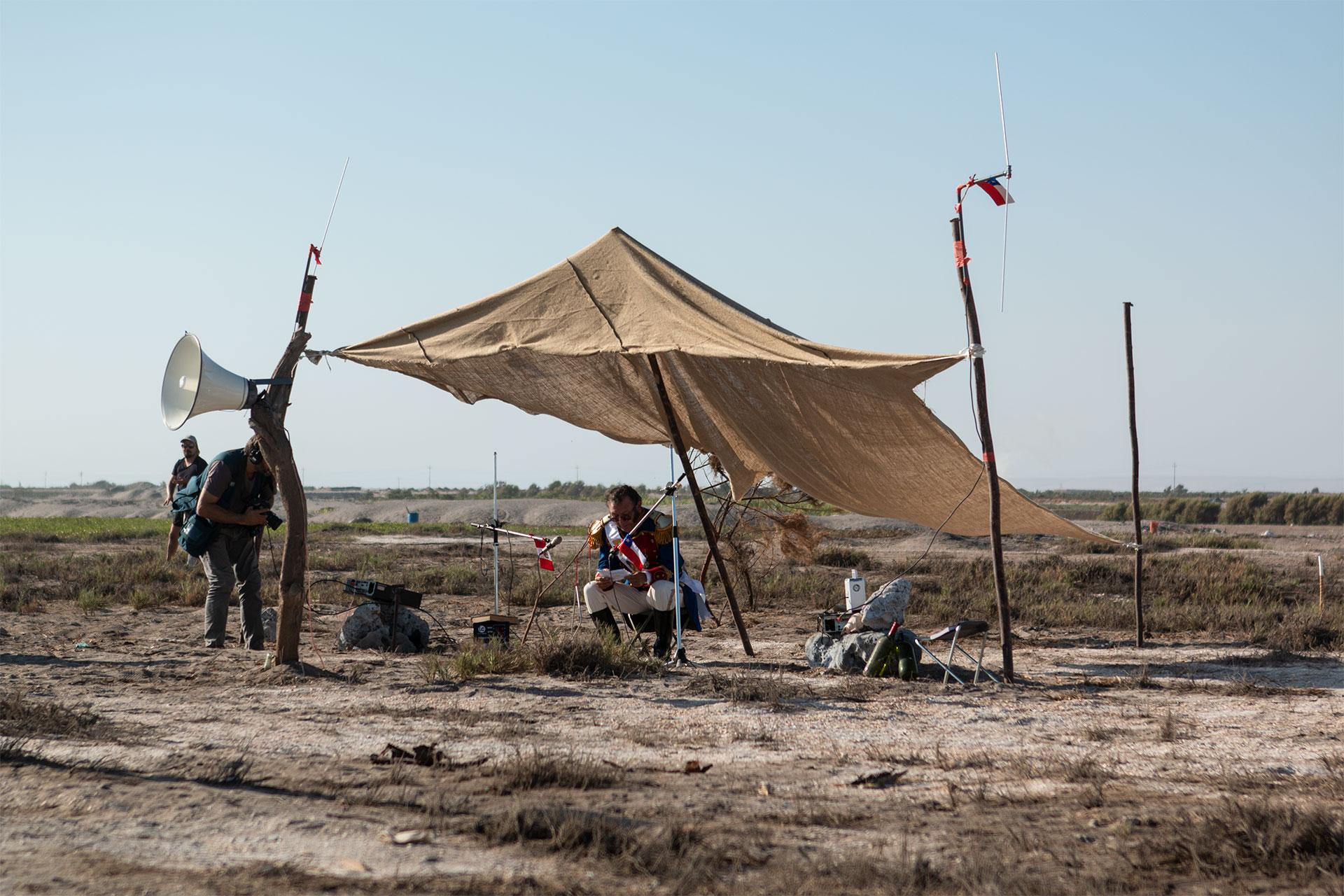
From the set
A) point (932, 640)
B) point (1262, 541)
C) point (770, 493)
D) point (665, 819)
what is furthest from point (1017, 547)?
point (665, 819)

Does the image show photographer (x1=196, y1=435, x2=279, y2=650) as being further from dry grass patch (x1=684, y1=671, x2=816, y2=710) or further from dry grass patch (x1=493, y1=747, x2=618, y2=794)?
dry grass patch (x1=493, y1=747, x2=618, y2=794)

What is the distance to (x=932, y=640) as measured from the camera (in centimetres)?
784

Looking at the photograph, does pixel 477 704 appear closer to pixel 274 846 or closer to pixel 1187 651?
pixel 274 846

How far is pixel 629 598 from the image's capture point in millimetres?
8781

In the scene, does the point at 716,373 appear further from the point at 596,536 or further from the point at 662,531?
the point at 596,536

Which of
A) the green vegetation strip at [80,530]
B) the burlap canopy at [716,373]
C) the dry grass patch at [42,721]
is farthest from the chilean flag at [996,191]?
the green vegetation strip at [80,530]

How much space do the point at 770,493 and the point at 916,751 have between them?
667 centimetres

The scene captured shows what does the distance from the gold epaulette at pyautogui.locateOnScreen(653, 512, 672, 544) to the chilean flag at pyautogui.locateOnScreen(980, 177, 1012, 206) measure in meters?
3.41

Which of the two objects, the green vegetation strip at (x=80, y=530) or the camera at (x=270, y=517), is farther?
the green vegetation strip at (x=80, y=530)

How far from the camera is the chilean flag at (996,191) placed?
24.1ft

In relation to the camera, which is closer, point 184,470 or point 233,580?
point 233,580

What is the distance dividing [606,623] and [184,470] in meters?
5.44

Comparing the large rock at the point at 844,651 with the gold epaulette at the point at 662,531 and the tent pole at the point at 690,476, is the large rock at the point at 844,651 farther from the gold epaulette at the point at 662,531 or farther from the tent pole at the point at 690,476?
the gold epaulette at the point at 662,531

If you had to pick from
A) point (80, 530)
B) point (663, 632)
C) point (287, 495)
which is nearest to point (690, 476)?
point (663, 632)
